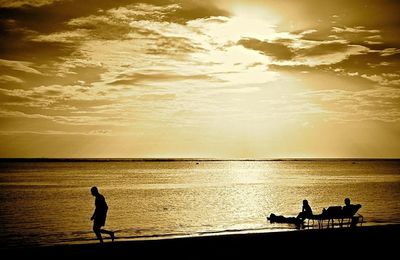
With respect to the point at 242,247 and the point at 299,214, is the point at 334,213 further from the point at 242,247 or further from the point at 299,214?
the point at 242,247

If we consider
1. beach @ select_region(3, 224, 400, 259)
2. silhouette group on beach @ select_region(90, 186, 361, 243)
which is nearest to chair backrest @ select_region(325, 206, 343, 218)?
silhouette group on beach @ select_region(90, 186, 361, 243)

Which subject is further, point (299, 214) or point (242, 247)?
point (299, 214)

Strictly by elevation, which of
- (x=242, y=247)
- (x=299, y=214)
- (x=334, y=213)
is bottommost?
(x=299, y=214)

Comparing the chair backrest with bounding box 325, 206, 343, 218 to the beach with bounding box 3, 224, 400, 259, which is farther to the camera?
the chair backrest with bounding box 325, 206, 343, 218

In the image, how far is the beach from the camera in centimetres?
1146

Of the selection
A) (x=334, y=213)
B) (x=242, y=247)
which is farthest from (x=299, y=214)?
(x=242, y=247)

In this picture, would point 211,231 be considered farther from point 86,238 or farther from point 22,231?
point 22,231

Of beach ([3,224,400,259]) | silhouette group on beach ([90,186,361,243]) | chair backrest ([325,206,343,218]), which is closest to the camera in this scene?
beach ([3,224,400,259])

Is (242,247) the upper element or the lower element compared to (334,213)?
upper

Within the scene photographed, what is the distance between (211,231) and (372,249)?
16270 mm

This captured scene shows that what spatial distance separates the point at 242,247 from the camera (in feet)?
40.8

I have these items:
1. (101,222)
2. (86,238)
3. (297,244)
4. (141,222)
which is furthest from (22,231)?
(297,244)

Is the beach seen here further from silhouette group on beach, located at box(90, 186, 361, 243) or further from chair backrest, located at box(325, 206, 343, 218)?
chair backrest, located at box(325, 206, 343, 218)

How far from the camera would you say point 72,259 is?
10820 millimetres
